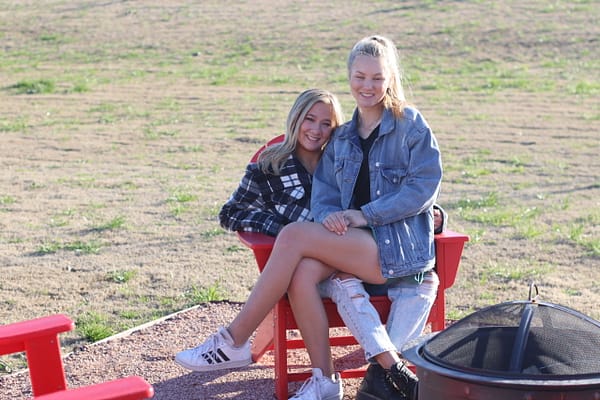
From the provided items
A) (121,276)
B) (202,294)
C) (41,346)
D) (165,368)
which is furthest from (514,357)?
(121,276)

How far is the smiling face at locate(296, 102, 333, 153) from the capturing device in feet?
14.9

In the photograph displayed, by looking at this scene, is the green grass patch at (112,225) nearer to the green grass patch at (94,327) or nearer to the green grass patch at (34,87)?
the green grass patch at (94,327)

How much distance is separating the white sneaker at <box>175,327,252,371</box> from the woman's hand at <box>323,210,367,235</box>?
0.65 meters

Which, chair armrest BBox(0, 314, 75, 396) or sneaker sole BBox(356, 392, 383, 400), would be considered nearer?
chair armrest BBox(0, 314, 75, 396)

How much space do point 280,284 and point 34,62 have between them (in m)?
17.6


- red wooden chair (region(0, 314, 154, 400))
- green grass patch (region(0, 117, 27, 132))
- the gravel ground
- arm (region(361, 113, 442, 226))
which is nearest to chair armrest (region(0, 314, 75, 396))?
red wooden chair (region(0, 314, 154, 400))

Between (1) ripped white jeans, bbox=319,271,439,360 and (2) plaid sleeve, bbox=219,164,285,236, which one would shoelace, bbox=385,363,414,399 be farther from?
(2) plaid sleeve, bbox=219,164,285,236

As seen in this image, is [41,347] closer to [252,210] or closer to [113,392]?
[113,392]

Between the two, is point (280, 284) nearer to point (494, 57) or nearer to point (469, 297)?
point (469, 297)

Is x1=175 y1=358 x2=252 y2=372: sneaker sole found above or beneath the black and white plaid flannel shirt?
beneath

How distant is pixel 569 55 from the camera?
20.0 metres

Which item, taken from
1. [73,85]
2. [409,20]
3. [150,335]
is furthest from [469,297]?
[409,20]

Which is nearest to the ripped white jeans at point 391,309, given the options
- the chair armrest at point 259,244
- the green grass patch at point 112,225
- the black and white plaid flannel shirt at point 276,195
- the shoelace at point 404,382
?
the shoelace at point 404,382

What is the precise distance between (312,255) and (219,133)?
892 centimetres
